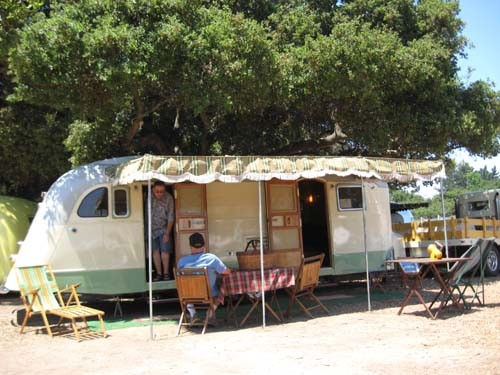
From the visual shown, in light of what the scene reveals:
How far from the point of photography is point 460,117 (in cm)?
1386

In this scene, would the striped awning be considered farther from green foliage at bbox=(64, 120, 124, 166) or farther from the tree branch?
Answer: the tree branch

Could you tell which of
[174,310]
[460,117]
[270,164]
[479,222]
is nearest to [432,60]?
[460,117]

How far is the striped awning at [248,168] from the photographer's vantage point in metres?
7.74

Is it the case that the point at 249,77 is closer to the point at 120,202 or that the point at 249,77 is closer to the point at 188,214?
the point at 188,214

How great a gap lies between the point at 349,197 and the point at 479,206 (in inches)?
263

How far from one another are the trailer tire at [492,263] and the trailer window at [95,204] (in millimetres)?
9634

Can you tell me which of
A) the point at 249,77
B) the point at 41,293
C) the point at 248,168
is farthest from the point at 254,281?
the point at 249,77

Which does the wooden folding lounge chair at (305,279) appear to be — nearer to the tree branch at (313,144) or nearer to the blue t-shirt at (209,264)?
the blue t-shirt at (209,264)

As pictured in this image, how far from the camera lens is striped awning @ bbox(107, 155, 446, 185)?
774 centimetres

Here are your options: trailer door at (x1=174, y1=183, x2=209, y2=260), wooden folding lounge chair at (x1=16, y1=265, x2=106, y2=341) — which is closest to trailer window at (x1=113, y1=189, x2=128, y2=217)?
trailer door at (x1=174, y1=183, x2=209, y2=260)

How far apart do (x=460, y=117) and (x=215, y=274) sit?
8.83 meters

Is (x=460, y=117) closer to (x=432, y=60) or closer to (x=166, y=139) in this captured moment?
(x=432, y=60)

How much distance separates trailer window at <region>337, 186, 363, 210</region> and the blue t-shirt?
4.11 meters

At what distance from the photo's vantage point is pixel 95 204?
9.29 metres
